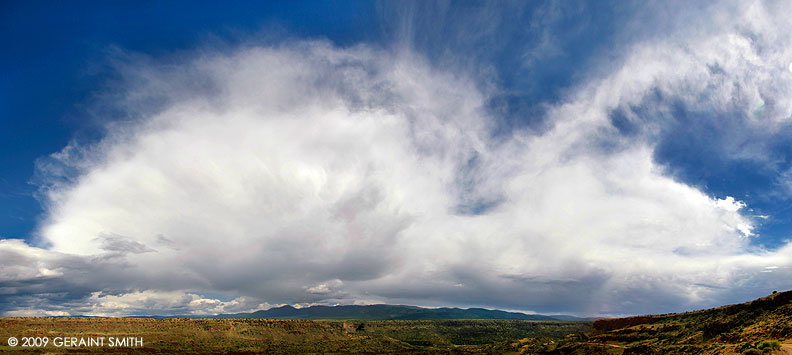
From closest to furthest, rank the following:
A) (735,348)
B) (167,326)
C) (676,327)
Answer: (735,348) → (676,327) → (167,326)

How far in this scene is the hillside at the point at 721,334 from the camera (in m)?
35.1

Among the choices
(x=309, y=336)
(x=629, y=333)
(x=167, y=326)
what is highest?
(x=629, y=333)

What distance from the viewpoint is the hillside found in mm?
35062

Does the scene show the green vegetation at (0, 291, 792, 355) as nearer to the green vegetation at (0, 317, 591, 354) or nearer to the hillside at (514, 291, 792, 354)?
the hillside at (514, 291, 792, 354)

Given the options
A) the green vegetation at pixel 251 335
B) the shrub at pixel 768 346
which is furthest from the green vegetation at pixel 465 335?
the green vegetation at pixel 251 335


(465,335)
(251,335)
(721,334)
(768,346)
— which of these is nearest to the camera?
(768,346)

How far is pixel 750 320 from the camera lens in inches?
1896

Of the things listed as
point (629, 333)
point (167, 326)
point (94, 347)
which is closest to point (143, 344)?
point (94, 347)

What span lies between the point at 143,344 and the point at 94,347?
14.1 m

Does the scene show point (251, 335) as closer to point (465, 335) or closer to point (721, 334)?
point (465, 335)

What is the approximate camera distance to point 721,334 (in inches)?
1842

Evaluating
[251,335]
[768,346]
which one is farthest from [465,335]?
[768,346]

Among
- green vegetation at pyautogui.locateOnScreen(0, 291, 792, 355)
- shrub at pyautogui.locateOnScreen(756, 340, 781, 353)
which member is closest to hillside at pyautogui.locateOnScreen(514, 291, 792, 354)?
shrub at pyautogui.locateOnScreen(756, 340, 781, 353)

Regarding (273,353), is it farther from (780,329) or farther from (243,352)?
(780,329)
